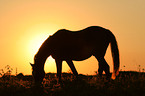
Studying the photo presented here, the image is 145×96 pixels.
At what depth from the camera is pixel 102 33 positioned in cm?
1101

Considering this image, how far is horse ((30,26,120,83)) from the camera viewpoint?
32.6 ft

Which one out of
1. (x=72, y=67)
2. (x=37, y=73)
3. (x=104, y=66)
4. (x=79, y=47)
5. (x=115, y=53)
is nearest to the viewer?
(x=37, y=73)

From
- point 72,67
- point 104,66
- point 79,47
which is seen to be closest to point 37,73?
point 72,67

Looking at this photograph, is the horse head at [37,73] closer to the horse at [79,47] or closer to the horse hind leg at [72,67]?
the horse at [79,47]

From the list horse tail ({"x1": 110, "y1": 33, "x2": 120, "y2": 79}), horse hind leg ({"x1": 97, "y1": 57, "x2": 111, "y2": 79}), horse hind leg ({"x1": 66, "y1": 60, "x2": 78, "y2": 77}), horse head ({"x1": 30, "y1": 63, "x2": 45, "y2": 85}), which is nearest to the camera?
horse head ({"x1": 30, "y1": 63, "x2": 45, "y2": 85})

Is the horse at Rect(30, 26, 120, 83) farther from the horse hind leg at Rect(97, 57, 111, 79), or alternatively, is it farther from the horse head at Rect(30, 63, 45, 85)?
the horse head at Rect(30, 63, 45, 85)

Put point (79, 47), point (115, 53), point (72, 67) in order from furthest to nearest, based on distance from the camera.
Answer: point (115, 53) < point (79, 47) < point (72, 67)

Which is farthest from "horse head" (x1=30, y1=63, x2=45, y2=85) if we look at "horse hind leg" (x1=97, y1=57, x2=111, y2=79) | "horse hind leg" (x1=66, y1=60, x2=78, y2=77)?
"horse hind leg" (x1=97, y1=57, x2=111, y2=79)

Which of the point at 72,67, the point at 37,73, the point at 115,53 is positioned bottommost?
the point at 37,73

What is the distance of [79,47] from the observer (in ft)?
35.1

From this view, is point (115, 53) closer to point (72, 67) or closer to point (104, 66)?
point (104, 66)

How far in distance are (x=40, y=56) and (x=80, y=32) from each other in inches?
101

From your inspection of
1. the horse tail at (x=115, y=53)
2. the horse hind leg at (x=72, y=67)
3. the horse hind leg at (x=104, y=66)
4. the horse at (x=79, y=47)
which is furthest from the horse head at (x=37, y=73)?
the horse tail at (x=115, y=53)

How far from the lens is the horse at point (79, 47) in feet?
32.6
